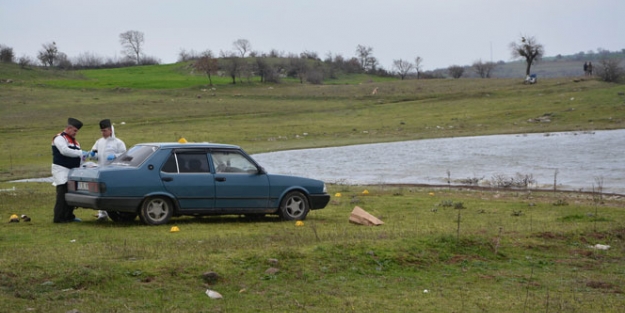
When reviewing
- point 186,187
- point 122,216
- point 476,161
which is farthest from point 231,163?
point 476,161

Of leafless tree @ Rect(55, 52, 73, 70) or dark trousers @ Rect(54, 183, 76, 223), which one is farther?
leafless tree @ Rect(55, 52, 73, 70)

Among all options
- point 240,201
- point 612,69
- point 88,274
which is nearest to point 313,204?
point 240,201

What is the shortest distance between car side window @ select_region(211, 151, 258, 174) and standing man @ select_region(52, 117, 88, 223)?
7.43 ft

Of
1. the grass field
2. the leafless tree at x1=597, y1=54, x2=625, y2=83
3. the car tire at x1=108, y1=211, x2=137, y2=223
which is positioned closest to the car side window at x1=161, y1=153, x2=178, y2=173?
the grass field

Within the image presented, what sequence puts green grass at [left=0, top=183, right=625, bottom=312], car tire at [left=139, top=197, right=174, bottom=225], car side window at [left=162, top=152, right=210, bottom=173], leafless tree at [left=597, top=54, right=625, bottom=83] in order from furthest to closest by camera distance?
1. leafless tree at [left=597, top=54, right=625, bottom=83]
2. car side window at [left=162, top=152, right=210, bottom=173]
3. car tire at [left=139, top=197, right=174, bottom=225]
4. green grass at [left=0, top=183, right=625, bottom=312]

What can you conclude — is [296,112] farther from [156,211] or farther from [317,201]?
[156,211]

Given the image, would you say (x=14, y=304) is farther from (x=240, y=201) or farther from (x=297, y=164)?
(x=297, y=164)

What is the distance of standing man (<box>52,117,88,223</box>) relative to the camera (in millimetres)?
14367

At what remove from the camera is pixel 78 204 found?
45.3 ft

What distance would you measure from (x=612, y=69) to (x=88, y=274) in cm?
7092

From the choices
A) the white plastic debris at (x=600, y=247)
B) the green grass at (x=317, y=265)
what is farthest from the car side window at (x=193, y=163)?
the white plastic debris at (x=600, y=247)

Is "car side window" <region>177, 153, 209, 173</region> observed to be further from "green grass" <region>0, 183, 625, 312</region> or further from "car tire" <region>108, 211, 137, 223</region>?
"car tire" <region>108, 211, 137, 223</region>

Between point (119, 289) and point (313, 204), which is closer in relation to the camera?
point (119, 289)

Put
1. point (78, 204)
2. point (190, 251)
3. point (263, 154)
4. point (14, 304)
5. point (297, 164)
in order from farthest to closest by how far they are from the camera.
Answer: point (263, 154) → point (297, 164) → point (78, 204) → point (190, 251) → point (14, 304)
